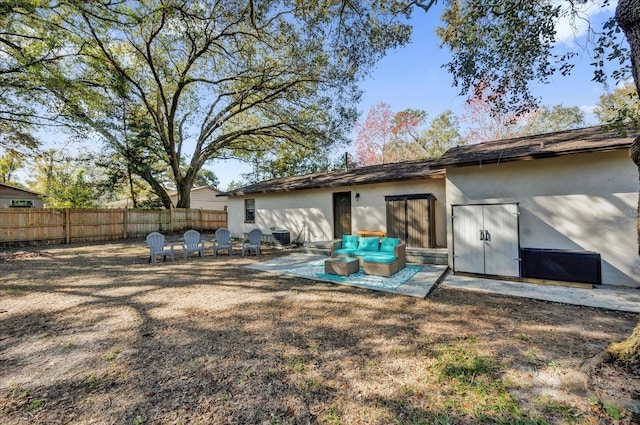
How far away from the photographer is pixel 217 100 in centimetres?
1536

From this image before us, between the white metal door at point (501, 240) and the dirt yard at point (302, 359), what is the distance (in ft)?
4.45

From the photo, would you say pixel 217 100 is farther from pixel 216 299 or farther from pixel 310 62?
pixel 216 299

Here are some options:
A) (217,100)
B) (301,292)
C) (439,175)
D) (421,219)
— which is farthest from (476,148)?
(217,100)

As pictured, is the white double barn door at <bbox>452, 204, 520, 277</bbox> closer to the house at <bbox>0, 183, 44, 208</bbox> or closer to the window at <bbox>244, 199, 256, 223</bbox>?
the window at <bbox>244, 199, 256, 223</bbox>

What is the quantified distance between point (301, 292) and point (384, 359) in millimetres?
2617

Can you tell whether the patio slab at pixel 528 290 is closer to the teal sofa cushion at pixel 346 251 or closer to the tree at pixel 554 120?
the teal sofa cushion at pixel 346 251

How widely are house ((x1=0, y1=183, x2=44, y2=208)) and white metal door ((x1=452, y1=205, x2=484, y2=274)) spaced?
23.2 metres

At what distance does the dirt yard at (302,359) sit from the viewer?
2084mm

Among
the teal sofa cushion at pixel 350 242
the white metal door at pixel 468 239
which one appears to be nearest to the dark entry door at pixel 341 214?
the teal sofa cushion at pixel 350 242

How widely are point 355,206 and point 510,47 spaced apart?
6551mm

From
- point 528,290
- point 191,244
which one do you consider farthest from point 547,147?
point 191,244

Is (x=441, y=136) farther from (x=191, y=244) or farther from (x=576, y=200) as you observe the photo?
(x=191, y=244)

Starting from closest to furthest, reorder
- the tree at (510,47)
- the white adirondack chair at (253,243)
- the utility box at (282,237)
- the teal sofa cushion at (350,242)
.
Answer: the tree at (510,47) → the teal sofa cushion at (350,242) → the white adirondack chair at (253,243) → the utility box at (282,237)

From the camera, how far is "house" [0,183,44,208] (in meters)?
15.6
